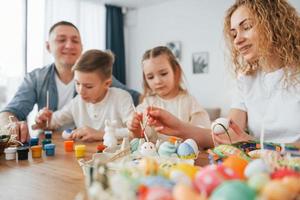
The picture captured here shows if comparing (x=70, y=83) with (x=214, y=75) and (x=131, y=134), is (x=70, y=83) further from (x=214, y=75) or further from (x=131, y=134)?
(x=214, y=75)

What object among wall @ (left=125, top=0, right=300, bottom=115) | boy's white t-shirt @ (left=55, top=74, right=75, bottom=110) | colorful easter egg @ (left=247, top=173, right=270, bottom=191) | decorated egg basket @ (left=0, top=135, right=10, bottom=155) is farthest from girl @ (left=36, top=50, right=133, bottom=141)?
wall @ (left=125, top=0, right=300, bottom=115)

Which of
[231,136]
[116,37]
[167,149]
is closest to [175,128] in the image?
[231,136]

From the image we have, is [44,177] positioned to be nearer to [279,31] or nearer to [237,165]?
[237,165]

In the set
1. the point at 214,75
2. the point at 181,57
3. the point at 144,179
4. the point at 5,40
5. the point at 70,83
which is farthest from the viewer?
the point at 181,57

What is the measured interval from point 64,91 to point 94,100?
32 centimetres

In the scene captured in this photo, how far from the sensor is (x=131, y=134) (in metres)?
1.25

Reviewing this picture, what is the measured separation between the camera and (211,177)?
397mm

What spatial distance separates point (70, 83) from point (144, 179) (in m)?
1.67

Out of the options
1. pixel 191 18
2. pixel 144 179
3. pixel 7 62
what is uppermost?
pixel 191 18

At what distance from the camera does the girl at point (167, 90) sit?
1.65 meters

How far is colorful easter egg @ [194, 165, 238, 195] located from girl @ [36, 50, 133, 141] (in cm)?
124

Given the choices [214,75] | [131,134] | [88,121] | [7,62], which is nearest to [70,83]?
[88,121]

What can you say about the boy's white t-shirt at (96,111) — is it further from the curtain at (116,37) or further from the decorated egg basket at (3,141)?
the curtain at (116,37)

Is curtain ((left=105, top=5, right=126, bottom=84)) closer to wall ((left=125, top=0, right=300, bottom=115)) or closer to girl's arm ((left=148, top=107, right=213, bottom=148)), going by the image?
wall ((left=125, top=0, right=300, bottom=115))
